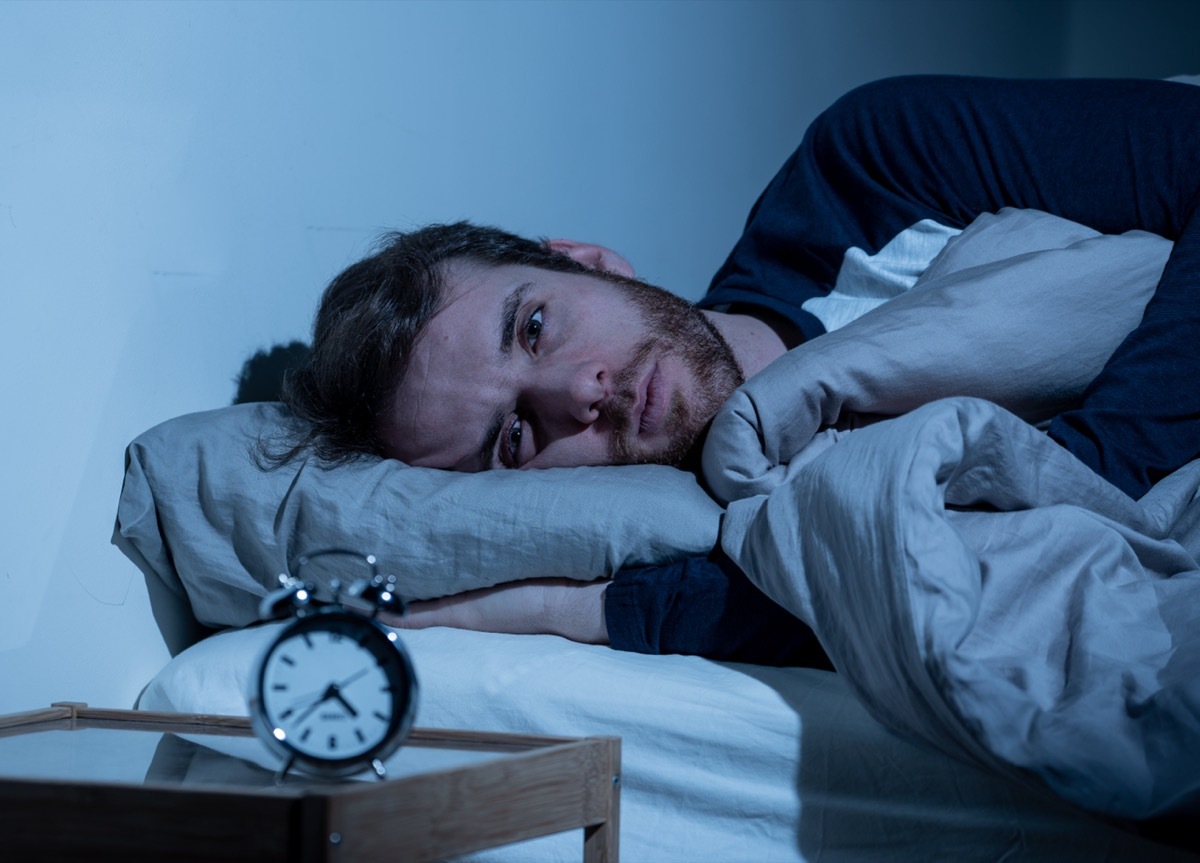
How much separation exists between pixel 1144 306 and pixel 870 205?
18.4 inches

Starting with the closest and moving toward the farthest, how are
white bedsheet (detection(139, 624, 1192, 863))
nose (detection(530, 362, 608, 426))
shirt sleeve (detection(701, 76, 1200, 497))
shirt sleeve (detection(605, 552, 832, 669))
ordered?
white bedsheet (detection(139, 624, 1192, 863)), shirt sleeve (detection(605, 552, 832, 669)), shirt sleeve (detection(701, 76, 1200, 497)), nose (detection(530, 362, 608, 426))

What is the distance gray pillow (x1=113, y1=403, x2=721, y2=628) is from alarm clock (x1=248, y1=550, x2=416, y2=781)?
1.35 ft

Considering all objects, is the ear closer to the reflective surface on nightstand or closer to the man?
the man

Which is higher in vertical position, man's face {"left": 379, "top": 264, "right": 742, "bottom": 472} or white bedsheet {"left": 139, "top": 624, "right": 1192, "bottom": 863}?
man's face {"left": 379, "top": 264, "right": 742, "bottom": 472}

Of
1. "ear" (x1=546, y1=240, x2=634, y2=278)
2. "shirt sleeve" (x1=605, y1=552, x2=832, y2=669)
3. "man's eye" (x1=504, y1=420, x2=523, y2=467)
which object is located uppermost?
"ear" (x1=546, y1=240, x2=634, y2=278)

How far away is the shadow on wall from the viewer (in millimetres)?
1262

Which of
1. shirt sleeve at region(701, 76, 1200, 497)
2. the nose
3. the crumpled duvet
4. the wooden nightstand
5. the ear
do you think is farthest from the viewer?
the ear

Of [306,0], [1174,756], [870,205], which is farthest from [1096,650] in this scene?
[306,0]

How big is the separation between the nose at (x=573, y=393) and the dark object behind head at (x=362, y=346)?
0.16 metres

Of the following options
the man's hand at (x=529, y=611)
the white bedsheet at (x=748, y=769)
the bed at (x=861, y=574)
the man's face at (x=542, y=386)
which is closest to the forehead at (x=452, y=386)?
the man's face at (x=542, y=386)

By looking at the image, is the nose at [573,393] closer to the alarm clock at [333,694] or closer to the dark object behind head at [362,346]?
the dark object behind head at [362,346]

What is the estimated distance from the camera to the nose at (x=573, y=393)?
117cm

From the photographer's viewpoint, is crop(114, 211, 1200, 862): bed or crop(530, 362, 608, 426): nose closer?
crop(114, 211, 1200, 862): bed

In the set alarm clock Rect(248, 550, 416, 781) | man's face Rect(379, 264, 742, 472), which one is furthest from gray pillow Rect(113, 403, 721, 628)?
alarm clock Rect(248, 550, 416, 781)
